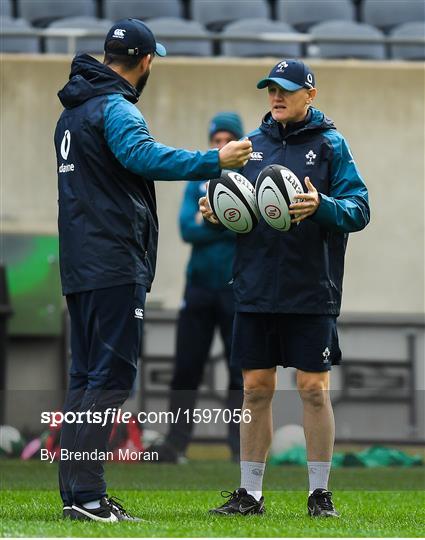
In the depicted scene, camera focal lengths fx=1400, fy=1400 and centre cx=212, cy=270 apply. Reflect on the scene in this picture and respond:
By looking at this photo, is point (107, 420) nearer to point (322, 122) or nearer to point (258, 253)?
point (258, 253)

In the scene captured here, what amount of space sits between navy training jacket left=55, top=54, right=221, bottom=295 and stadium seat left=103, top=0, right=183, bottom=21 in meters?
7.91

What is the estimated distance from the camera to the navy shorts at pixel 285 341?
5926 mm

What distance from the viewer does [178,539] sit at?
4.67 meters

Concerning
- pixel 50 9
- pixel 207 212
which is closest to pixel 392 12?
pixel 50 9

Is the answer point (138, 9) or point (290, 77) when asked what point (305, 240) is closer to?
point (290, 77)

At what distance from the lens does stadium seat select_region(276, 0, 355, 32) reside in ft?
46.2

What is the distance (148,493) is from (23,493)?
65 centimetres

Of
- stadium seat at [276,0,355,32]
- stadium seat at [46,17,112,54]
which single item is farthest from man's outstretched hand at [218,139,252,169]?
stadium seat at [276,0,355,32]

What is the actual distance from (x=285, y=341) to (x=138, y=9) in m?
8.28

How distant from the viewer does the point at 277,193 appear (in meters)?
5.70

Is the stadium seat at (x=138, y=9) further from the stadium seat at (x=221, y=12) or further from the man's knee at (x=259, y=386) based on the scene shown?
the man's knee at (x=259, y=386)

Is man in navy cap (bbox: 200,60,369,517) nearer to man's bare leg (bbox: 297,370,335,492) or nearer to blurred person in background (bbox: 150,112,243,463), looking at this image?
man's bare leg (bbox: 297,370,335,492)

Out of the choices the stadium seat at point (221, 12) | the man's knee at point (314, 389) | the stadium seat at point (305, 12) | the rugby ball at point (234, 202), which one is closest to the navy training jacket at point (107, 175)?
the rugby ball at point (234, 202)

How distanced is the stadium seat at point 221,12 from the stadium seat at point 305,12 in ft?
0.74
